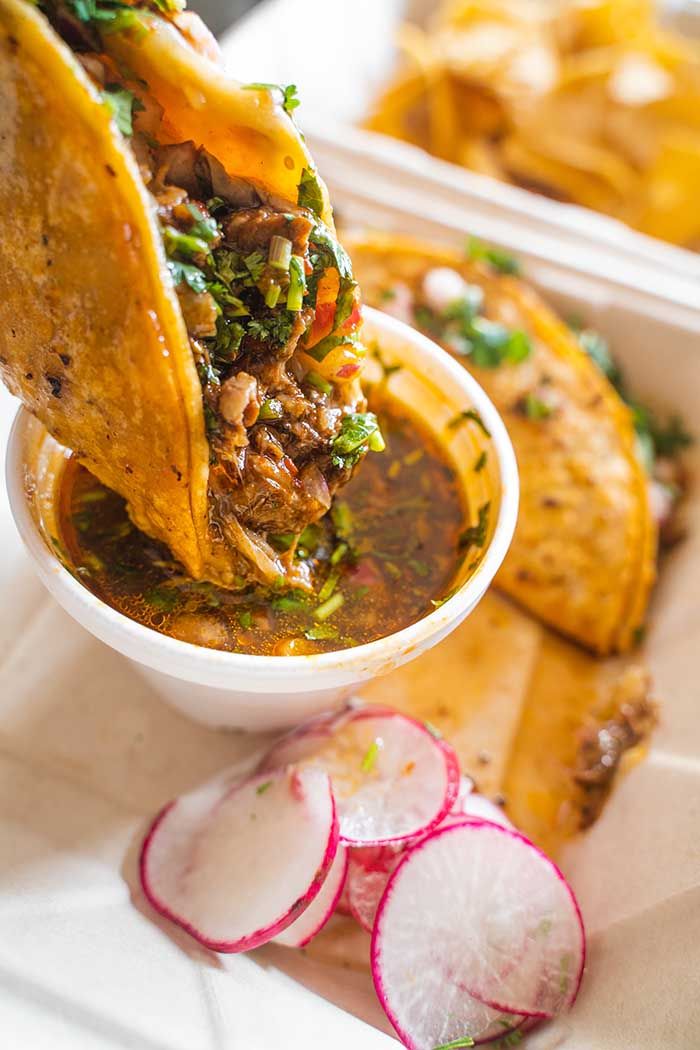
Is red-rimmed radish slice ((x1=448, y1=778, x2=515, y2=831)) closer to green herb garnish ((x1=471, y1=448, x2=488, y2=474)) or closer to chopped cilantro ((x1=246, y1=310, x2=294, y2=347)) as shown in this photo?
green herb garnish ((x1=471, y1=448, x2=488, y2=474))

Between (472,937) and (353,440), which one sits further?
(472,937)

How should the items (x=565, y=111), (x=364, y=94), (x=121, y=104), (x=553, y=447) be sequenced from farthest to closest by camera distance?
(x=364, y=94), (x=565, y=111), (x=553, y=447), (x=121, y=104)

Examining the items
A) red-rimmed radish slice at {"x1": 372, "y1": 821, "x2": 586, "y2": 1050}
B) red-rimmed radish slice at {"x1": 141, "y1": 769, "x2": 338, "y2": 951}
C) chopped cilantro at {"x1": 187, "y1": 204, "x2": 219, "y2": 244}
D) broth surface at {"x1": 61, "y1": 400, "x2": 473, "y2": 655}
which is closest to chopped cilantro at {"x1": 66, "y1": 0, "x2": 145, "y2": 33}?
chopped cilantro at {"x1": 187, "y1": 204, "x2": 219, "y2": 244}

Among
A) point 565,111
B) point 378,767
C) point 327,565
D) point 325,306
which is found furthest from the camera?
point 565,111

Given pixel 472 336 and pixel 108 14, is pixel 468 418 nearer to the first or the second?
pixel 472 336

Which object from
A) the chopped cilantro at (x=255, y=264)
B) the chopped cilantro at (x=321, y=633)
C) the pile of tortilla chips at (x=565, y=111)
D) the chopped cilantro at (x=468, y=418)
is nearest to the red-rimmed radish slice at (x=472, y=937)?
the chopped cilantro at (x=321, y=633)

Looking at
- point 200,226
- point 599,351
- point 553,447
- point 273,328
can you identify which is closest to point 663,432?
point 599,351
